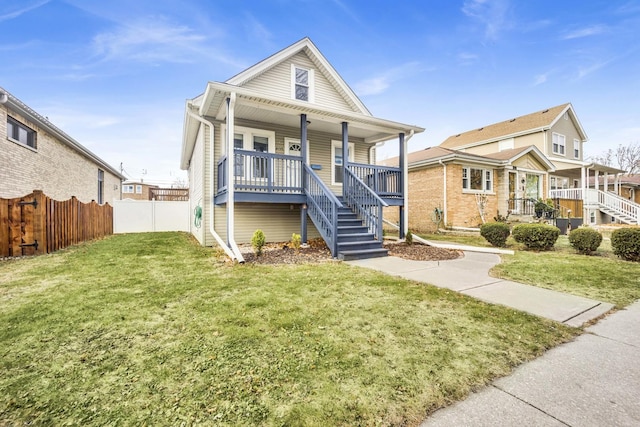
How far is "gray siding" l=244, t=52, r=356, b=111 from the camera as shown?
1013 centimetres

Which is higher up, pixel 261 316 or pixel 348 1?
pixel 348 1

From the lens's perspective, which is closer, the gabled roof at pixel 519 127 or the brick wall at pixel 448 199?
the brick wall at pixel 448 199

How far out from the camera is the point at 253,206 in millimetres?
9742

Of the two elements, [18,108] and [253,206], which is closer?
[18,108]

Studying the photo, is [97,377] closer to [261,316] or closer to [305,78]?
[261,316]

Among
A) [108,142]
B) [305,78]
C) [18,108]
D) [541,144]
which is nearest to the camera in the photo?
[18,108]

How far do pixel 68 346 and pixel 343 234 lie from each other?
224 inches

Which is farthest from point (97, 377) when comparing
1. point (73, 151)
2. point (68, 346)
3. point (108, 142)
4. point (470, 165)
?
point (108, 142)

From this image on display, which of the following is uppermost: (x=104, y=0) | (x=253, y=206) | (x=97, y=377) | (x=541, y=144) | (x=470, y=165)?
(x=104, y=0)

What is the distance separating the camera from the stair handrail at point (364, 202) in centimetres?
786

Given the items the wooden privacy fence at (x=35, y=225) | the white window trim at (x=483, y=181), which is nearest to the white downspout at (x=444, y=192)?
the white window trim at (x=483, y=181)

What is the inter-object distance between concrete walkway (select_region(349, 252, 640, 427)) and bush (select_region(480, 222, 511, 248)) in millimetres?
5250

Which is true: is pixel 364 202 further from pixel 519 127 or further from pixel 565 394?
pixel 519 127

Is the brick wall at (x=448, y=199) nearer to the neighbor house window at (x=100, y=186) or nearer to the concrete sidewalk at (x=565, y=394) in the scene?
the concrete sidewalk at (x=565, y=394)
